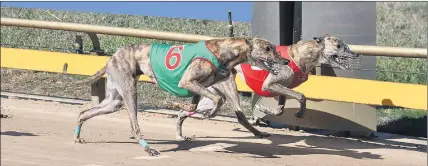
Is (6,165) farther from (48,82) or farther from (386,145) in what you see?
(48,82)

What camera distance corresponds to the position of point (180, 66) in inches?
342

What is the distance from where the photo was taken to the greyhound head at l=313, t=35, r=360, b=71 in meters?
9.60

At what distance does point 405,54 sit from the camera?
948 centimetres

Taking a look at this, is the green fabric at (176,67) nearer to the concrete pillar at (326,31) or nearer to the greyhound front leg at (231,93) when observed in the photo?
the greyhound front leg at (231,93)

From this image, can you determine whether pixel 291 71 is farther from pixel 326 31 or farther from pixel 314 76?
pixel 326 31

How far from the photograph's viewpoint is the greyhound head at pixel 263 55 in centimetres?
883

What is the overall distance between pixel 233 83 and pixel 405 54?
1753mm

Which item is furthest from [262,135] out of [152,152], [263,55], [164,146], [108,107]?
[152,152]

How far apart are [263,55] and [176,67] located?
80 cm

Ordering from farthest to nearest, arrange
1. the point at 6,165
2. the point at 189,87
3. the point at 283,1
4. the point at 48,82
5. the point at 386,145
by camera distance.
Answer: the point at 48,82 < the point at 283,1 < the point at 386,145 < the point at 189,87 < the point at 6,165

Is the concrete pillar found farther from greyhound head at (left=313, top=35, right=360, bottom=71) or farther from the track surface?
greyhound head at (left=313, top=35, right=360, bottom=71)

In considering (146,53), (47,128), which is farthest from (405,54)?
(47,128)

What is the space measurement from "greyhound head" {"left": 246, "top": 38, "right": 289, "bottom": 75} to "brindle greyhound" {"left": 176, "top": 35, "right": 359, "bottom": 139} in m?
0.61

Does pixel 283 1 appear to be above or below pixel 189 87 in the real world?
above
